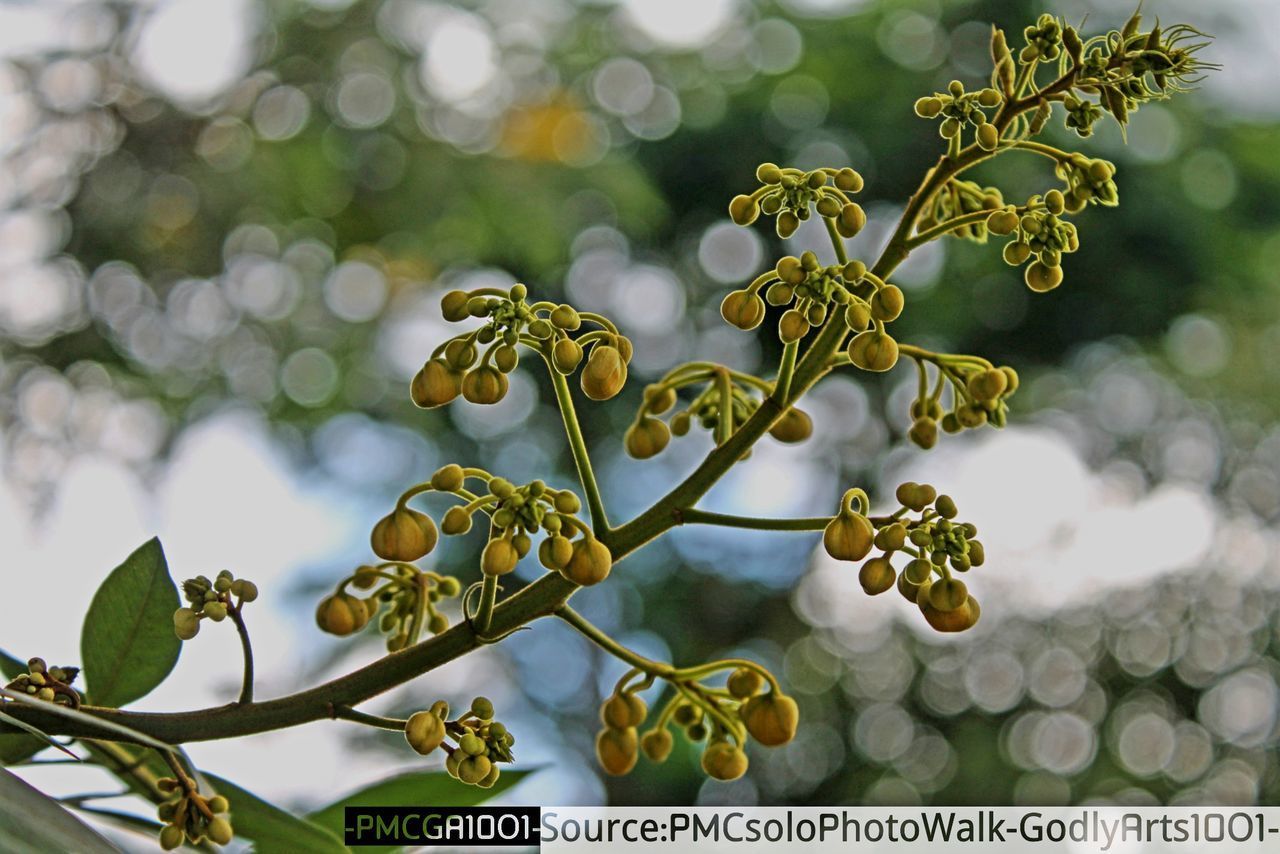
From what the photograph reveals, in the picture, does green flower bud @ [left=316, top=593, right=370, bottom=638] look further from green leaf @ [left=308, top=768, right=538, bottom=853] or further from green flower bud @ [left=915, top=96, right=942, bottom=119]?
green flower bud @ [left=915, top=96, right=942, bottom=119]

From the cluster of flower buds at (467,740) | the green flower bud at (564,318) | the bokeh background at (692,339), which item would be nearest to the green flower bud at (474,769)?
the cluster of flower buds at (467,740)

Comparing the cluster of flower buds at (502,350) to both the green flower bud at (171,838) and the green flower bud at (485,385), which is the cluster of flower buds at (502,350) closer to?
the green flower bud at (485,385)

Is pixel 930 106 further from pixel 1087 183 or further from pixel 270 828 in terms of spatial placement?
pixel 270 828

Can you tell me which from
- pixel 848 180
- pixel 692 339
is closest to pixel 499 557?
pixel 848 180

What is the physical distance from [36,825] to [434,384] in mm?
130

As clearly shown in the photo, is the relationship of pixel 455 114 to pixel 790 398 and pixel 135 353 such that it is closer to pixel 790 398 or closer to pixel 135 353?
pixel 135 353

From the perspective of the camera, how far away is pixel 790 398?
298 mm

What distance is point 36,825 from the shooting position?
24cm

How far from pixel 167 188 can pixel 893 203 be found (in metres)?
1.50

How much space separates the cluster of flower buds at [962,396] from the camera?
0.35 metres

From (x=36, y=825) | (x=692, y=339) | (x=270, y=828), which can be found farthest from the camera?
(x=692, y=339)

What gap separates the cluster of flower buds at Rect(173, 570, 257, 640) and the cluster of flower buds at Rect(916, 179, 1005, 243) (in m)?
0.20

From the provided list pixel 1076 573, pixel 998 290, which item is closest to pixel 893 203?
pixel 998 290

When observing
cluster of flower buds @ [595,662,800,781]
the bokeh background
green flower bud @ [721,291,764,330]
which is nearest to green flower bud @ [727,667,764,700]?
cluster of flower buds @ [595,662,800,781]
